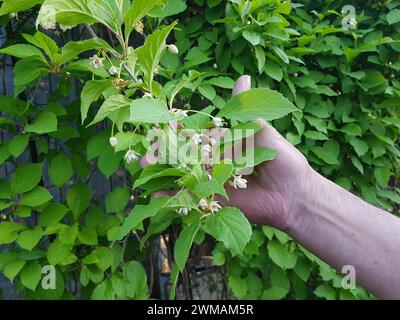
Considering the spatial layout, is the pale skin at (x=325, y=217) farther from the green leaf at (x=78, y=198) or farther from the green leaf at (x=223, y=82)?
the green leaf at (x=78, y=198)

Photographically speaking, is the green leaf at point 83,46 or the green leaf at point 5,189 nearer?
the green leaf at point 83,46

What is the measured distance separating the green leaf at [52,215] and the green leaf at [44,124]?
29cm

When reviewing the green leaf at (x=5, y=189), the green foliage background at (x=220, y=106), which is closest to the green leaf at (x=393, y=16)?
the green foliage background at (x=220, y=106)

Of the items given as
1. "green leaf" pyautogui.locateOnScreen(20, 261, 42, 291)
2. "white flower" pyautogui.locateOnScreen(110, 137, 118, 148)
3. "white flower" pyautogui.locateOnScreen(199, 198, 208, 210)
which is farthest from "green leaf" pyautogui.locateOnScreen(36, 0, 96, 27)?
"green leaf" pyautogui.locateOnScreen(20, 261, 42, 291)

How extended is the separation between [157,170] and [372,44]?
1.18 metres

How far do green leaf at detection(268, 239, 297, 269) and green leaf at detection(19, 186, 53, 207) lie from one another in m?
0.82

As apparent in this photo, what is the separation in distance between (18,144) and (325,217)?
3.11ft

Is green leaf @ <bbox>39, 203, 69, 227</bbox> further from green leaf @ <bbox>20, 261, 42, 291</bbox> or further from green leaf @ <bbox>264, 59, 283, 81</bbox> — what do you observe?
green leaf @ <bbox>264, 59, 283, 81</bbox>

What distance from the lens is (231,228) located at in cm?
73

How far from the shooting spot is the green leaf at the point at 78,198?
1483 mm

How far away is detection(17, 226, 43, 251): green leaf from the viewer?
1332mm

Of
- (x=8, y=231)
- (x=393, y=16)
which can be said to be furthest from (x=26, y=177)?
(x=393, y=16)

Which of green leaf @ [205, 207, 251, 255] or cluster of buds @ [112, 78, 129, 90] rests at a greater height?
cluster of buds @ [112, 78, 129, 90]
